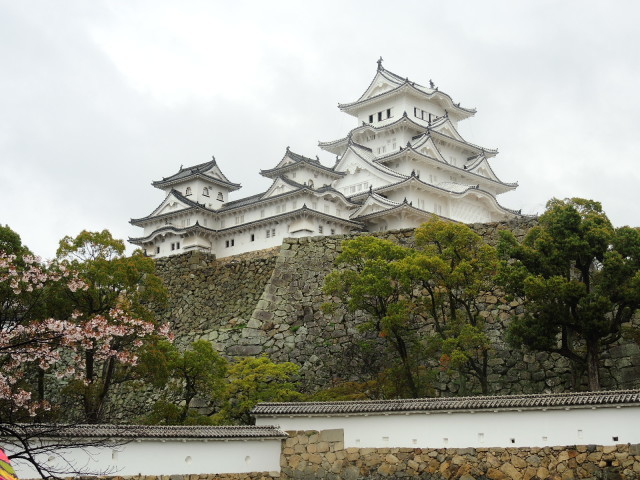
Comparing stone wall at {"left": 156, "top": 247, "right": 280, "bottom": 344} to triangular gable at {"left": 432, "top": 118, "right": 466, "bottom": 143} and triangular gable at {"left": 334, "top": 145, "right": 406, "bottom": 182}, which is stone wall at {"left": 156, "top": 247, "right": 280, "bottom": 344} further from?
triangular gable at {"left": 432, "top": 118, "right": 466, "bottom": 143}

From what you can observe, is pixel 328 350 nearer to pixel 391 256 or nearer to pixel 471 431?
pixel 391 256

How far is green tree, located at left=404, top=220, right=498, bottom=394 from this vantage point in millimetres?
20031

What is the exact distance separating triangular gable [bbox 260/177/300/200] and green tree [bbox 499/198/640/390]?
1958 cm

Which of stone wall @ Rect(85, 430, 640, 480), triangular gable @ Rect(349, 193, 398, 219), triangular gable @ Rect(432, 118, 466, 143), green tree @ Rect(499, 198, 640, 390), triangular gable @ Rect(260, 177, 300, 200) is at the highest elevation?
triangular gable @ Rect(432, 118, 466, 143)

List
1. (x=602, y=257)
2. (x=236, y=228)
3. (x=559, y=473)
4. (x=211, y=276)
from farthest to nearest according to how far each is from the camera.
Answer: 1. (x=236, y=228)
2. (x=211, y=276)
3. (x=602, y=257)
4. (x=559, y=473)

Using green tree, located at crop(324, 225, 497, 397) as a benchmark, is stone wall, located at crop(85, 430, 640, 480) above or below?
below

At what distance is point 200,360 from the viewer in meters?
21.5

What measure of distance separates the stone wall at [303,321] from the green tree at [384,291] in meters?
1.36

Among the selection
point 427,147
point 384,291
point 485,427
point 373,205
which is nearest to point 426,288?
point 384,291

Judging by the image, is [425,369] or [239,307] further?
A: [239,307]

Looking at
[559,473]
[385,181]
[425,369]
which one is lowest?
[559,473]

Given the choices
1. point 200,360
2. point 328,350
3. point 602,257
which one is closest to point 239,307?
point 328,350

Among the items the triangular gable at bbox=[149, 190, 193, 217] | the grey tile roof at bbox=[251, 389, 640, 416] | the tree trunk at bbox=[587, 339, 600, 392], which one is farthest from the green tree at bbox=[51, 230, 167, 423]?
the triangular gable at bbox=[149, 190, 193, 217]

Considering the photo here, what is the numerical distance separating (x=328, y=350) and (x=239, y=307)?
4.88 m
